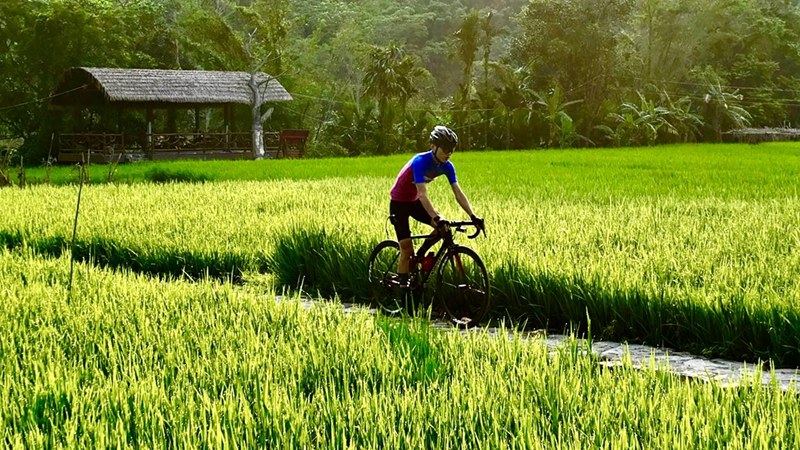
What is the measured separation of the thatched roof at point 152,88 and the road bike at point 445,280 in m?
18.2

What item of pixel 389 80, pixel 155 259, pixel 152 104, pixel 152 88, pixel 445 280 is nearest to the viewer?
pixel 445 280

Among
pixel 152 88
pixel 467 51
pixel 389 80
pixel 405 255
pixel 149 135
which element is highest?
pixel 467 51

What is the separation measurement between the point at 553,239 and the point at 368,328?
11.0ft

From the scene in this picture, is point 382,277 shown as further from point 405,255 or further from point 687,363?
point 687,363

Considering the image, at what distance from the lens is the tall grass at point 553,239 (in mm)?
5512

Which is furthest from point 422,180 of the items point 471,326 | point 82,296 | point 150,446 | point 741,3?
point 741,3

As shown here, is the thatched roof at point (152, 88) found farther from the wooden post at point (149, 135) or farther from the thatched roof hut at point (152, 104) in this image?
the wooden post at point (149, 135)

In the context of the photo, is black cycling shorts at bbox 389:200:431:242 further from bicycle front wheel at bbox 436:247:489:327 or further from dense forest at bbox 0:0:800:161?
dense forest at bbox 0:0:800:161

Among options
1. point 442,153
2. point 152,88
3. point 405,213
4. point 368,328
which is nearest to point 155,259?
point 405,213

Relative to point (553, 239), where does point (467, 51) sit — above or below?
above

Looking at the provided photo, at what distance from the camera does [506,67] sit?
2739cm

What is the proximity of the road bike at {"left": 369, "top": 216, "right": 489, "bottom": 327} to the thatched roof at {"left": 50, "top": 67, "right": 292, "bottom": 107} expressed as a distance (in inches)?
717

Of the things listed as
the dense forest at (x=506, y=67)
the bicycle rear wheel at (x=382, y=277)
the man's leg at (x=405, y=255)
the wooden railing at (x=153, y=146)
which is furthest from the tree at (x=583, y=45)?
the man's leg at (x=405, y=255)

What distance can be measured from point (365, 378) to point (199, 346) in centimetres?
93
